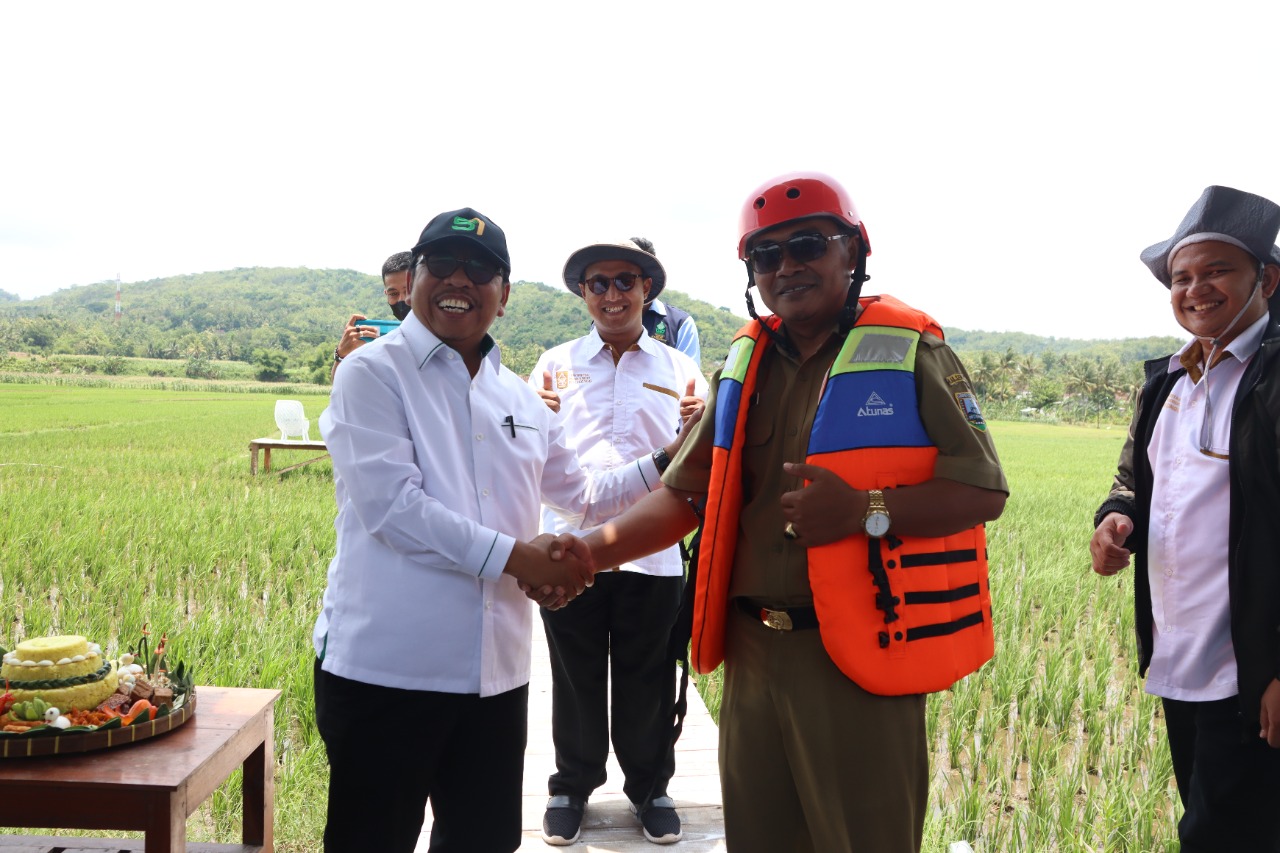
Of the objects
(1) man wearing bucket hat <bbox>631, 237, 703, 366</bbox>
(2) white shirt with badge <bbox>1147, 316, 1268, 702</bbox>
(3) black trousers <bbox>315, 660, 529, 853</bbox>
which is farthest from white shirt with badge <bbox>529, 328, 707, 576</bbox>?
(2) white shirt with badge <bbox>1147, 316, 1268, 702</bbox>

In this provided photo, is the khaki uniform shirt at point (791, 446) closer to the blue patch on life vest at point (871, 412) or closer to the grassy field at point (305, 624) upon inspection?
the blue patch on life vest at point (871, 412)

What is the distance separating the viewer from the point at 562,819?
2930 millimetres

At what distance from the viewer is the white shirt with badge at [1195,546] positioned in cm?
220

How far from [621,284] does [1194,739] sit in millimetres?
2238

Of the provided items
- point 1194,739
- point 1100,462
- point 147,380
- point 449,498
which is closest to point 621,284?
point 449,498

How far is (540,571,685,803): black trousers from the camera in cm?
304

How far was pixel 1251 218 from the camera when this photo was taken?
230 centimetres

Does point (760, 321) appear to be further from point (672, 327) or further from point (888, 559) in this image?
point (672, 327)

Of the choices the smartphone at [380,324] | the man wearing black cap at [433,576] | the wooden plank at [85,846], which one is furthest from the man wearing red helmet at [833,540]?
the smartphone at [380,324]

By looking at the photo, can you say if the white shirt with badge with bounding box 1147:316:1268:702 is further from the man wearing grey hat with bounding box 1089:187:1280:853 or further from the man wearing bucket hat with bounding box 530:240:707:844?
the man wearing bucket hat with bounding box 530:240:707:844

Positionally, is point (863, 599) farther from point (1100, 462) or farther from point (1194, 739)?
point (1100, 462)

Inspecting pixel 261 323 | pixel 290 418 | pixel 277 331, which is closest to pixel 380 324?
pixel 290 418

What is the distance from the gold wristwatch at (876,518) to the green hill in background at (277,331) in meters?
1.35

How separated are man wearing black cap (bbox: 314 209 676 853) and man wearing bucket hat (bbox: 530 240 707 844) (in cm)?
82
